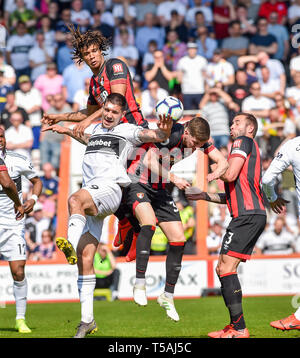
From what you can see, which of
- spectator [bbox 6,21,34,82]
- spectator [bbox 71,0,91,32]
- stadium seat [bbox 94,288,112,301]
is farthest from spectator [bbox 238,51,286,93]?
stadium seat [bbox 94,288,112,301]

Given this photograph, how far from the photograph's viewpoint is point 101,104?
10.6 meters

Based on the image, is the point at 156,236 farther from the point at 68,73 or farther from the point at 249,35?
the point at 249,35

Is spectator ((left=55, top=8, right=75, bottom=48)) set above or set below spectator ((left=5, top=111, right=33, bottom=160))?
above

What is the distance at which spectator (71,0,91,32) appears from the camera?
23.3 meters

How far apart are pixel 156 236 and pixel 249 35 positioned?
8.05 m

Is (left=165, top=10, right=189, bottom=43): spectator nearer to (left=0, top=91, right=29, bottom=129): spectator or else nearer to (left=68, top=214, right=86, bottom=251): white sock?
(left=0, top=91, right=29, bottom=129): spectator

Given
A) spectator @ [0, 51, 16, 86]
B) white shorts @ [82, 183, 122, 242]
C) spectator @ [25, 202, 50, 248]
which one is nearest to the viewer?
white shorts @ [82, 183, 122, 242]

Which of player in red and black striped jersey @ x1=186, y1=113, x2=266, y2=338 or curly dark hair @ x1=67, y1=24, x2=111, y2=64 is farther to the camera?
curly dark hair @ x1=67, y1=24, x2=111, y2=64

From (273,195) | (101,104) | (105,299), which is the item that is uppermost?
(101,104)

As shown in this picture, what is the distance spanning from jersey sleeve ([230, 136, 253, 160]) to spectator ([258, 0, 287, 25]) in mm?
13928

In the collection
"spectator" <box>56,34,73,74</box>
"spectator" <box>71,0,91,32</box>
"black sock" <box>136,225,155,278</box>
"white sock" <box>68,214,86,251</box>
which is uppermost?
"spectator" <box>71,0,91,32</box>

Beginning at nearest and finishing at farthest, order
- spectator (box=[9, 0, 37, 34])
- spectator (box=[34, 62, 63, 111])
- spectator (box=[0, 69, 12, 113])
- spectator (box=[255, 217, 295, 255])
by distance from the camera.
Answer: spectator (box=[255, 217, 295, 255]), spectator (box=[0, 69, 12, 113]), spectator (box=[34, 62, 63, 111]), spectator (box=[9, 0, 37, 34])
